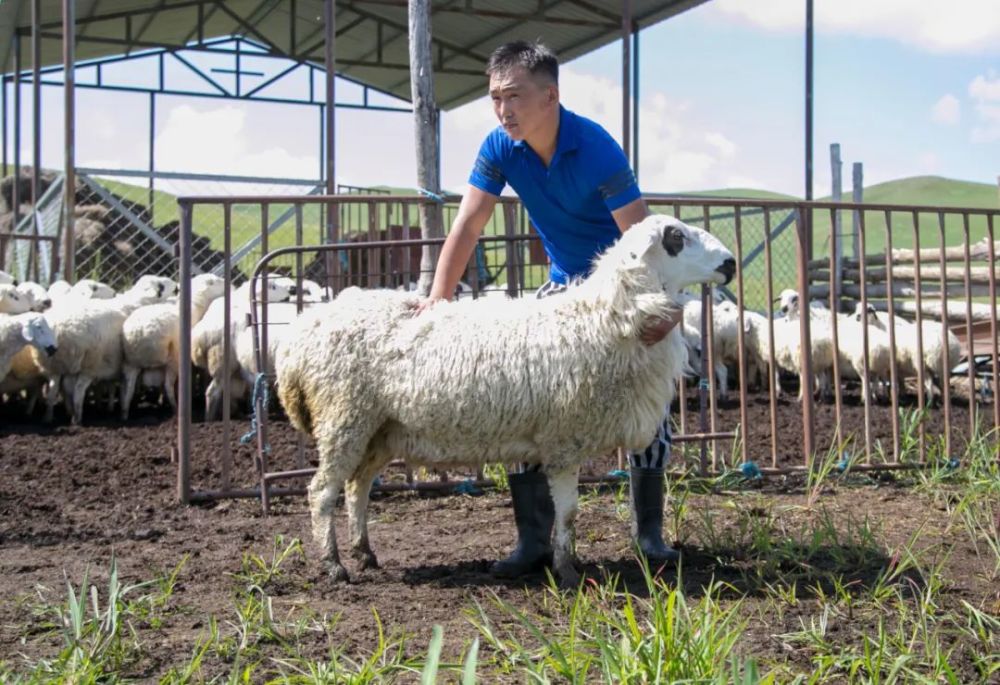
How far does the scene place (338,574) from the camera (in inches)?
167

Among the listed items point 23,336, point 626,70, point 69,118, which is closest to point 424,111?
point 23,336

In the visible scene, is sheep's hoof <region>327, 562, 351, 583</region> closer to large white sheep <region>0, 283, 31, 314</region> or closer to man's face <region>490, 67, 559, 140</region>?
man's face <region>490, 67, 559, 140</region>

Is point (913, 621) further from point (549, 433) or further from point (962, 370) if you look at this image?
point (962, 370)

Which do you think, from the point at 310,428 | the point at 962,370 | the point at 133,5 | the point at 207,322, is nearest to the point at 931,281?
the point at 962,370

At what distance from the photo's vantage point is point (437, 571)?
4.45 metres

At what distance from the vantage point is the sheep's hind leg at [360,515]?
4.46m

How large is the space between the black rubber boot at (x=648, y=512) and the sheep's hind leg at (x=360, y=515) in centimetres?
105

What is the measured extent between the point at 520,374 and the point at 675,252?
0.72m

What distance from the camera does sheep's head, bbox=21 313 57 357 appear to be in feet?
31.3

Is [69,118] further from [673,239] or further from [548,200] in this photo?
[673,239]

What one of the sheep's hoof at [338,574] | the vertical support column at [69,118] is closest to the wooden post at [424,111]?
the sheep's hoof at [338,574]

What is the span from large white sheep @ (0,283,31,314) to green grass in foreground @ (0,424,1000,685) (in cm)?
717

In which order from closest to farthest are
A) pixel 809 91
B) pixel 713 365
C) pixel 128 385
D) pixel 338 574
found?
pixel 338 574 < pixel 713 365 < pixel 128 385 < pixel 809 91

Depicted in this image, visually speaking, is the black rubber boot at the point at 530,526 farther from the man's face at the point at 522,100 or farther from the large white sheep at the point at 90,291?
the large white sheep at the point at 90,291
